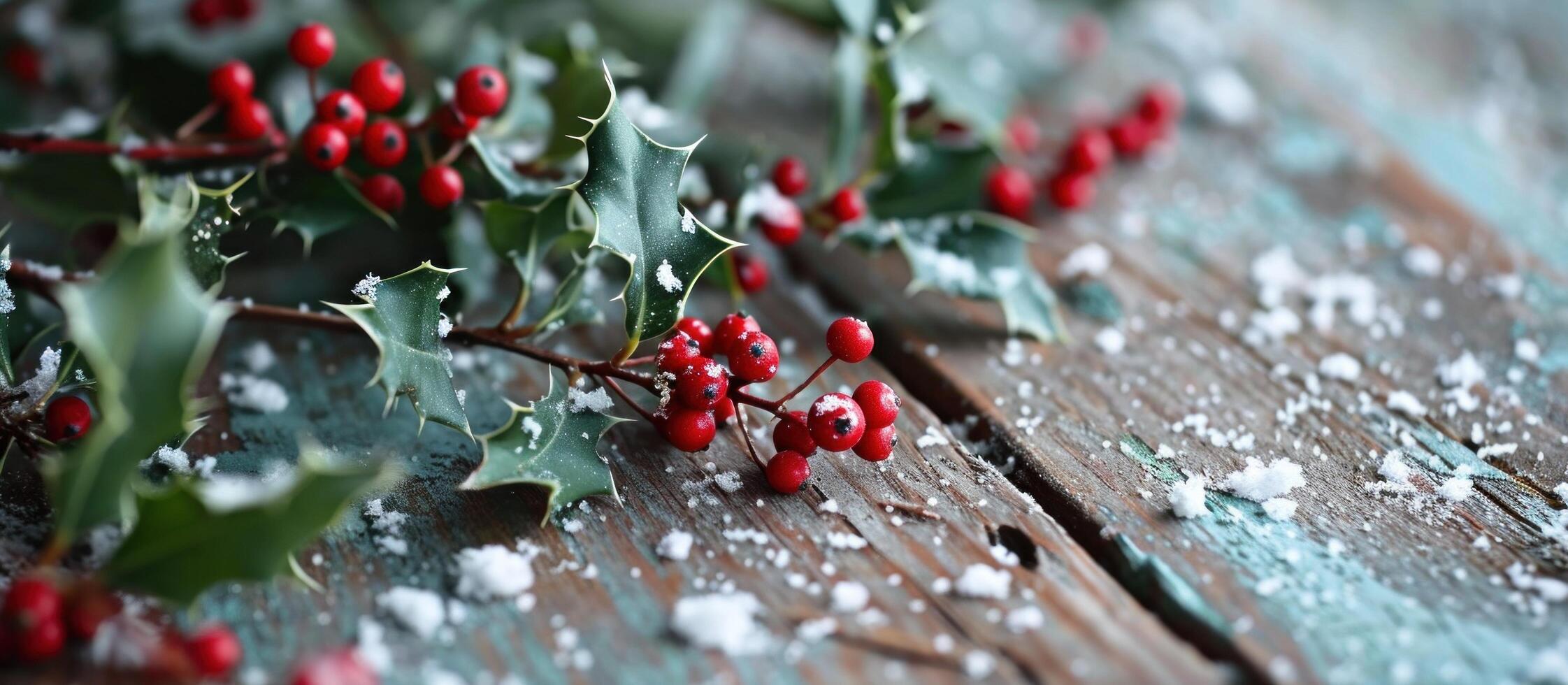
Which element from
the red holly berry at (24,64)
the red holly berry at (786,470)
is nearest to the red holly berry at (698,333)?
the red holly berry at (786,470)

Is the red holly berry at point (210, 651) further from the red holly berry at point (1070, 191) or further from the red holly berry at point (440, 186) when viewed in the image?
the red holly berry at point (1070, 191)

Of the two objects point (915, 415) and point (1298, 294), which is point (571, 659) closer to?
point (915, 415)

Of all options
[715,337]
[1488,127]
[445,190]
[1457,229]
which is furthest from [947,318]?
[1488,127]

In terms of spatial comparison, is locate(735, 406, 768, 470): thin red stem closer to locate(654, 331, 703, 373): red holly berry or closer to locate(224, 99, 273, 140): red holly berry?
locate(654, 331, 703, 373): red holly berry

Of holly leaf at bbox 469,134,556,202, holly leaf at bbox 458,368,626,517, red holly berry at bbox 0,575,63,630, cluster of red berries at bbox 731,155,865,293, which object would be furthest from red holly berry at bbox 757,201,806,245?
red holly berry at bbox 0,575,63,630

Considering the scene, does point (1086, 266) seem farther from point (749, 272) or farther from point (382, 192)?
point (382, 192)
